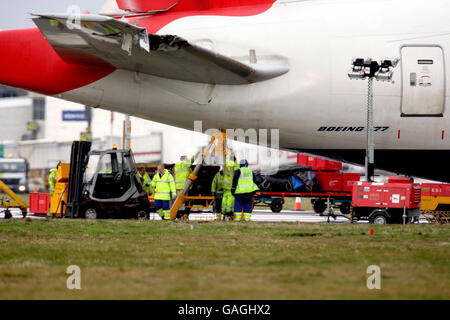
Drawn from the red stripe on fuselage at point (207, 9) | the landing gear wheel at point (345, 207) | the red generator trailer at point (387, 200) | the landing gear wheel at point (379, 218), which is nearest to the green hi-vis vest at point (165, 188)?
the red stripe on fuselage at point (207, 9)

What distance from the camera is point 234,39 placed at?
17141 millimetres

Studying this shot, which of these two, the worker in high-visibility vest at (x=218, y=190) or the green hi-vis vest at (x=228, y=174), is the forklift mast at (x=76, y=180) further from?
the green hi-vis vest at (x=228, y=174)

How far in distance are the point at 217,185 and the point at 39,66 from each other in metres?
6.11

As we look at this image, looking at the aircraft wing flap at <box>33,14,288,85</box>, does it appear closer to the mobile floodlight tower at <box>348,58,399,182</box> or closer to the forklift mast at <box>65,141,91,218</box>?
the mobile floodlight tower at <box>348,58,399,182</box>

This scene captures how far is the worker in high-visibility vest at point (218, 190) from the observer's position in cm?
2008

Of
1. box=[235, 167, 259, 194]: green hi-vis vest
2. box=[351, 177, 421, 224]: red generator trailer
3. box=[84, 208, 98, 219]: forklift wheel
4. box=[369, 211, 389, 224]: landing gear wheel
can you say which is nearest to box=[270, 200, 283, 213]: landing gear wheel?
box=[235, 167, 259, 194]: green hi-vis vest

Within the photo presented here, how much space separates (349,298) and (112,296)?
7.91 ft

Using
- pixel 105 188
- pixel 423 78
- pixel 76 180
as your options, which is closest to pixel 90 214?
pixel 105 188

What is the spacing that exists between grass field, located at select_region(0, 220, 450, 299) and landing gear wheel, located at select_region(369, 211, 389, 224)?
2145mm

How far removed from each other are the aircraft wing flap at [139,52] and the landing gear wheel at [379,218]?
460 centimetres

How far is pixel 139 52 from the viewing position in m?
15.6

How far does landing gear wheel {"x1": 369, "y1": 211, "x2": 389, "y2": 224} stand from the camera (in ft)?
60.1

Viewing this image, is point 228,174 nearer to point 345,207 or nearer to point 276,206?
point 345,207

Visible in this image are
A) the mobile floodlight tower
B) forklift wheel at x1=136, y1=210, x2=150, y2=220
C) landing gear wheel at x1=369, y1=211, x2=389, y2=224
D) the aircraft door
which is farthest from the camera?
forklift wheel at x1=136, y1=210, x2=150, y2=220
